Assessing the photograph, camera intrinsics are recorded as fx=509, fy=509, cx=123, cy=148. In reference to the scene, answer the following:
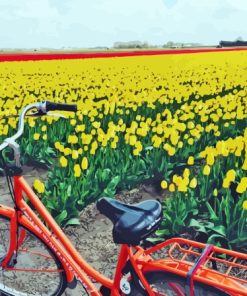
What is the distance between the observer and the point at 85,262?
3049mm

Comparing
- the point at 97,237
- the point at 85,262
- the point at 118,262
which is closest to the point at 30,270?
the point at 85,262

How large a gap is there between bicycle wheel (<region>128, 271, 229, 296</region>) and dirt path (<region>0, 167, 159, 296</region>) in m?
1.33

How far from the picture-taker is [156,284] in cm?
261

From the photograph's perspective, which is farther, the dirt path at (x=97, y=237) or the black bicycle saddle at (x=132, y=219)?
the dirt path at (x=97, y=237)

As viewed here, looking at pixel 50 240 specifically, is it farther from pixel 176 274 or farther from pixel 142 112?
pixel 142 112

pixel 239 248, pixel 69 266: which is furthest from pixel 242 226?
pixel 69 266

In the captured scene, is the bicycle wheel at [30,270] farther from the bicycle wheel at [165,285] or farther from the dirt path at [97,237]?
the bicycle wheel at [165,285]

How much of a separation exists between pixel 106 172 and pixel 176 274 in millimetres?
3001

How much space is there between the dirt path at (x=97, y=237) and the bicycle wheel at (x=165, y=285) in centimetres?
133

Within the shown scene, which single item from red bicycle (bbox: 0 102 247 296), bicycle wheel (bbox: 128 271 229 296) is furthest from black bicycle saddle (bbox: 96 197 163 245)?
bicycle wheel (bbox: 128 271 229 296)

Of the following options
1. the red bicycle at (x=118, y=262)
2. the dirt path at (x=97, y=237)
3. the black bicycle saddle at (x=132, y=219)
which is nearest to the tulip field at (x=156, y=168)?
the dirt path at (x=97, y=237)

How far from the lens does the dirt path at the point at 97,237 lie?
4215mm

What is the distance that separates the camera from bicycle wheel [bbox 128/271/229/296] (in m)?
2.47

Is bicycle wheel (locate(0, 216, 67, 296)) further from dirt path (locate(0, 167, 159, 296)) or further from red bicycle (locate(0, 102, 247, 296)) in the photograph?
dirt path (locate(0, 167, 159, 296))
